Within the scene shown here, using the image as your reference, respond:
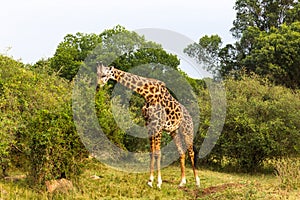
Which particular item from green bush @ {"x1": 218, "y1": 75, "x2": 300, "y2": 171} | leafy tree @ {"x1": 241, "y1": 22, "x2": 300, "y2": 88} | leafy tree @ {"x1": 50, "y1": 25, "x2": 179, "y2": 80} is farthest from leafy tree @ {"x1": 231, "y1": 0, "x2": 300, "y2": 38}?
green bush @ {"x1": 218, "y1": 75, "x2": 300, "y2": 171}

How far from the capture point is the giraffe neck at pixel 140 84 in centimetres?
1092

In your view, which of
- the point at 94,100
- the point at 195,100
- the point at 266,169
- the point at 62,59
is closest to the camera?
the point at 94,100

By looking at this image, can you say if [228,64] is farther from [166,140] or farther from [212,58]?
[166,140]

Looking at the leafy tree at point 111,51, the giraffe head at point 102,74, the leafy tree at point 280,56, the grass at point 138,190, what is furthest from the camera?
the leafy tree at point 280,56

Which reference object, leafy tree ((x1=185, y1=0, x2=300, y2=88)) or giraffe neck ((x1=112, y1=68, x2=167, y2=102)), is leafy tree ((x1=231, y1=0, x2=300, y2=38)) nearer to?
leafy tree ((x1=185, y1=0, x2=300, y2=88))

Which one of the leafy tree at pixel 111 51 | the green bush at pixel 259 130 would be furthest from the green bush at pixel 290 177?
the leafy tree at pixel 111 51

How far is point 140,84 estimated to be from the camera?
36.2 feet

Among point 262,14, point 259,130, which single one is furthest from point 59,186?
point 262,14

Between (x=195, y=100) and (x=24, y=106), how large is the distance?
872 centimetres

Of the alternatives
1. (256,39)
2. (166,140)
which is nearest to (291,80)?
(256,39)

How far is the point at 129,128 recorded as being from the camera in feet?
48.1

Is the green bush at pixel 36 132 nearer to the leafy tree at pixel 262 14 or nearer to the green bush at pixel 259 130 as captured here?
the green bush at pixel 259 130

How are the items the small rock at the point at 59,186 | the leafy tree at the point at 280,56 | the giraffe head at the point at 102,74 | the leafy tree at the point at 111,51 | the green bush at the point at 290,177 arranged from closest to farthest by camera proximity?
the small rock at the point at 59,186
the giraffe head at the point at 102,74
the green bush at the point at 290,177
the leafy tree at the point at 111,51
the leafy tree at the point at 280,56

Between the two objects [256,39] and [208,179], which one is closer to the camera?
[208,179]
